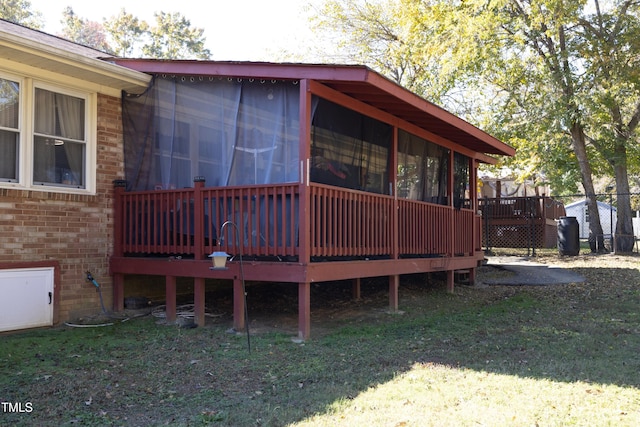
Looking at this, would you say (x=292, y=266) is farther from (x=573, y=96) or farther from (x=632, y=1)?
(x=632, y=1)

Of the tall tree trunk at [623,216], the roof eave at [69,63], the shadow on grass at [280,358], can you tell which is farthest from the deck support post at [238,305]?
the tall tree trunk at [623,216]

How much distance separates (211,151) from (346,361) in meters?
3.35

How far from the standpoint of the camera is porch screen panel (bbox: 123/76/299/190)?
6625 millimetres

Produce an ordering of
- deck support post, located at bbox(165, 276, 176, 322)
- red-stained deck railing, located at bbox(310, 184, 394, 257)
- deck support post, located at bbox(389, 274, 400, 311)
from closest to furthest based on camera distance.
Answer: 1. red-stained deck railing, located at bbox(310, 184, 394, 257)
2. deck support post, located at bbox(165, 276, 176, 322)
3. deck support post, located at bbox(389, 274, 400, 311)

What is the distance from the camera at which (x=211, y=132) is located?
7113mm

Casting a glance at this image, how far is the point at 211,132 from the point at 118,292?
8.39 feet

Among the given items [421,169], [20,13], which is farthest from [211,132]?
[20,13]

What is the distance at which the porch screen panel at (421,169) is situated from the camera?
28.9ft

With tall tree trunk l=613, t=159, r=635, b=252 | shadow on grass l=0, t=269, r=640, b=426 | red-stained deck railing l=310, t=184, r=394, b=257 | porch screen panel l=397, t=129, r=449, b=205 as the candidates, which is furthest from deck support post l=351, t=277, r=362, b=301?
tall tree trunk l=613, t=159, r=635, b=252

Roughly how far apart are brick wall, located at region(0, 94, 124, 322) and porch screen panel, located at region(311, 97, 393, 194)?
286 centimetres

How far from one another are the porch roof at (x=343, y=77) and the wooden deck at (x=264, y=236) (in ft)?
4.11

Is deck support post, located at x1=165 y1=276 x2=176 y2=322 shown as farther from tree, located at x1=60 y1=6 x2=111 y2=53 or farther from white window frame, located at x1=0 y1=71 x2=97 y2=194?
tree, located at x1=60 y1=6 x2=111 y2=53

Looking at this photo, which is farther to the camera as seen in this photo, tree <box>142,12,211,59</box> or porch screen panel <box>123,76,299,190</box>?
tree <box>142,12,211,59</box>

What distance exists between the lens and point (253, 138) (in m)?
6.80
